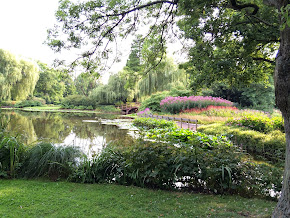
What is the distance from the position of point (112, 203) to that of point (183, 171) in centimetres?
121

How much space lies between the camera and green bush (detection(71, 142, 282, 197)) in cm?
330

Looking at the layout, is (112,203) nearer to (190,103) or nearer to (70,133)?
(70,133)

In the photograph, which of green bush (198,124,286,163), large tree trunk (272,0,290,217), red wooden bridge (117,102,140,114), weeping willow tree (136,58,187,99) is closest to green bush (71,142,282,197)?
large tree trunk (272,0,290,217)

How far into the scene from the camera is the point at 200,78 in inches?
210

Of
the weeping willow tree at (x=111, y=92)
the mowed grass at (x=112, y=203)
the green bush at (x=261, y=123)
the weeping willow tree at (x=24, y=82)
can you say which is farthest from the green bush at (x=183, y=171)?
the weeping willow tree at (x=111, y=92)

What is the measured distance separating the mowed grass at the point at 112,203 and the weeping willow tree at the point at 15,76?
83.8ft

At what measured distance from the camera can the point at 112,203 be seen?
9.46 feet

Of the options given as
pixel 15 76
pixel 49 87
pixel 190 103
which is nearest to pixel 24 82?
pixel 15 76

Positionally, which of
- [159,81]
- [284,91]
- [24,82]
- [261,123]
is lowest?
[261,123]

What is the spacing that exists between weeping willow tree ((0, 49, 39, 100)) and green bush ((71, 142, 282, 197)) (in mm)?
25410

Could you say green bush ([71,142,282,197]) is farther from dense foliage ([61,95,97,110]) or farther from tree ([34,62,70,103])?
tree ([34,62,70,103])

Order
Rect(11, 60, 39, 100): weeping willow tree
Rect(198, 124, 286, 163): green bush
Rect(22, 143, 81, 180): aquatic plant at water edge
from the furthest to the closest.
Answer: Rect(11, 60, 39, 100): weeping willow tree → Rect(198, 124, 286, 163): green bush → Rect(22, 143, 81, 180): aquatic plant at water edge

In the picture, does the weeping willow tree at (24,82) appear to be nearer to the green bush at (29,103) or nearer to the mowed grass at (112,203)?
the green bush at (29,103)

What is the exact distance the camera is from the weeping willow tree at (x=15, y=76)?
2480cm
